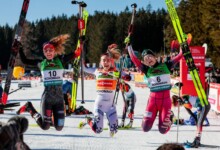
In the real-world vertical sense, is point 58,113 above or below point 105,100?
below

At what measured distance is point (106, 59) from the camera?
24.6 feet

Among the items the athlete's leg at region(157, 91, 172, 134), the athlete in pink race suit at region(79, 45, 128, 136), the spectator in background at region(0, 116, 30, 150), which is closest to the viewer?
the spectator in background at region(0, 116, 30, 150)

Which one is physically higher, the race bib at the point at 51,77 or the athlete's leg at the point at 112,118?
the race bib at the point at 51,77

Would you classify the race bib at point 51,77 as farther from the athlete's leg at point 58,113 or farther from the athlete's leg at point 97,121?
A: the athlete's leg at point 97,121

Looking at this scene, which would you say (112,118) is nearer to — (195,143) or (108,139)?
(108,139)

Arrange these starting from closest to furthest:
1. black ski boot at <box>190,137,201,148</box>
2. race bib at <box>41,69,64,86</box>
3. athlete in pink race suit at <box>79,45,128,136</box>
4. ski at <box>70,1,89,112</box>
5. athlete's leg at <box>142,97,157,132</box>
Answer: race bib at <box>41,69,64,86</box>
athlete's leg at <box>142,97,157,132</box>
athlete in pink race suit at <box>79,45,128,136</box>
ski at <box>70,1,89,112</box>
black ski boot at <box>190,137,201,148</box>

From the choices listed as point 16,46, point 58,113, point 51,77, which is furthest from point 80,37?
point 58,113

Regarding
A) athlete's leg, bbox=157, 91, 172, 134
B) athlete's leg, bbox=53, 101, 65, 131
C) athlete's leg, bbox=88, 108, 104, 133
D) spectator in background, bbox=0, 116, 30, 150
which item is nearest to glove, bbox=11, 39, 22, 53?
athlete's leg, bbox=53, 101, 65, 131

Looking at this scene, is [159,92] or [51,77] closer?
[51,77]

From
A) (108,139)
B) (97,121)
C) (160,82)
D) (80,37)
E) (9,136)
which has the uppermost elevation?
(80,37)

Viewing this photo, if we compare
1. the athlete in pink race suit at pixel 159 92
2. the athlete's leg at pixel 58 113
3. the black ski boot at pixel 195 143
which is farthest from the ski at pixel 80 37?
the black ski boot at pixel 195 143

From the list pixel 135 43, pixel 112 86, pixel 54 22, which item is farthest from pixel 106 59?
pixel 54 22

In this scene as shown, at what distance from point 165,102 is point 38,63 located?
95.2 inches

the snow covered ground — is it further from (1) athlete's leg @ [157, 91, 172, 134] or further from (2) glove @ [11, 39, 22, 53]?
(2) glove @ [11, 39, 22, 53]
